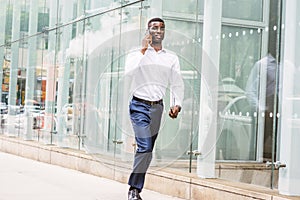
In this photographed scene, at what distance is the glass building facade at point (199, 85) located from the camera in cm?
688

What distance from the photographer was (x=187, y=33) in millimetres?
8711

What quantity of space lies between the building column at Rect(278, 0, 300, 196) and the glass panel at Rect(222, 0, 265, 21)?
137 centimetres

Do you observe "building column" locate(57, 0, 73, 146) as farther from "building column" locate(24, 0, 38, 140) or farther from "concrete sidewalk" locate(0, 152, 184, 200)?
"building column" locate(24, 0, 38, 140)

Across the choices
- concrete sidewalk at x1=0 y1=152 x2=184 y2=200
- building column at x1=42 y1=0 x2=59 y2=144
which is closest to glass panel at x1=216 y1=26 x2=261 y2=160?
concrete sidewalk at x1=0 y1=152 x2=184 y2=200

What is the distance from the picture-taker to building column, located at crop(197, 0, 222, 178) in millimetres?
8078

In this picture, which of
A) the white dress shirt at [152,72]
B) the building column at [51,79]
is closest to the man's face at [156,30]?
the white dress shirt at [152,72]

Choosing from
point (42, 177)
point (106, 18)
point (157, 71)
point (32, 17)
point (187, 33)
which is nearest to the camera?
point (157, 71)

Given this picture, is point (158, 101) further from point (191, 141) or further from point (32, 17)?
point (32, 17)

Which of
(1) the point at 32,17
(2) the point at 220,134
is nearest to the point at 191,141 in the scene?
(2) the point at 220,134

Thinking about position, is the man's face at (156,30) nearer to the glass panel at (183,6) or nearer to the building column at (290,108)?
the building column at (290,108)

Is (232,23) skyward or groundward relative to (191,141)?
skyward

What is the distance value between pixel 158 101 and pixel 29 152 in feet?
23.8

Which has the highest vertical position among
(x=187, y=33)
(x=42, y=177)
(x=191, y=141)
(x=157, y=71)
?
(x=187, y=33)

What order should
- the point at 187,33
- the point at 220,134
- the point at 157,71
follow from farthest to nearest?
1. the point at 187,33
2. the point at 220,134
3. the point at 157,71
